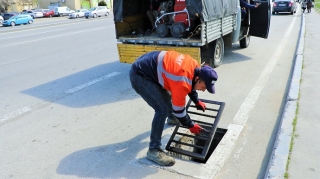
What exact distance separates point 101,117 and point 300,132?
2979 mm

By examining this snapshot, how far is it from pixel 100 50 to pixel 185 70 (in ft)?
26.5

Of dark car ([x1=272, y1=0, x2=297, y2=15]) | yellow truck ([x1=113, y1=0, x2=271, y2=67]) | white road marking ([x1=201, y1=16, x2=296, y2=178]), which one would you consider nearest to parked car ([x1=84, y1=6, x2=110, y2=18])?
dark car ([x1=272, y1=0, x2=297, y2=15])

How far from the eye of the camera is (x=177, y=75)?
286 cm

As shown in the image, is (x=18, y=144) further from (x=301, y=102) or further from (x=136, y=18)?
(x=136, y=18)

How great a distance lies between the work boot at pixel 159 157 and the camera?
3.33 metres

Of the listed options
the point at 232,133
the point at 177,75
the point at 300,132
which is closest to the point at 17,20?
the point at 232,133

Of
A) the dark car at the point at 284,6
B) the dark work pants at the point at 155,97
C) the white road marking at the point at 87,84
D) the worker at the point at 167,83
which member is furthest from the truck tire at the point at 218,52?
the dark car at the point at 284,6

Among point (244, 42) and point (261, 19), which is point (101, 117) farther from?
point (244, 42)

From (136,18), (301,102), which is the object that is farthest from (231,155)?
(136,18)

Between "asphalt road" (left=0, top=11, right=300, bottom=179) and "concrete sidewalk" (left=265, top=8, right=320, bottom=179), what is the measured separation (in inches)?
7.0

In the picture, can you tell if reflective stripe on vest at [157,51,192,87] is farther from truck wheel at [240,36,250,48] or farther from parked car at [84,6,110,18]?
parked car at [84,6,110,18]

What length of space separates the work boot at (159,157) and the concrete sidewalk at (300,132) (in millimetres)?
1062

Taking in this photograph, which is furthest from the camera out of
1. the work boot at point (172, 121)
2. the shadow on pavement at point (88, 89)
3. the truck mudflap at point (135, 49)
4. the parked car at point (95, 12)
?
the parked car at point (95, 12)

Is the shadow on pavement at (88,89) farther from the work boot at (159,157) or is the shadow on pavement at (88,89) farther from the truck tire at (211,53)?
the work boot at (159,157)
